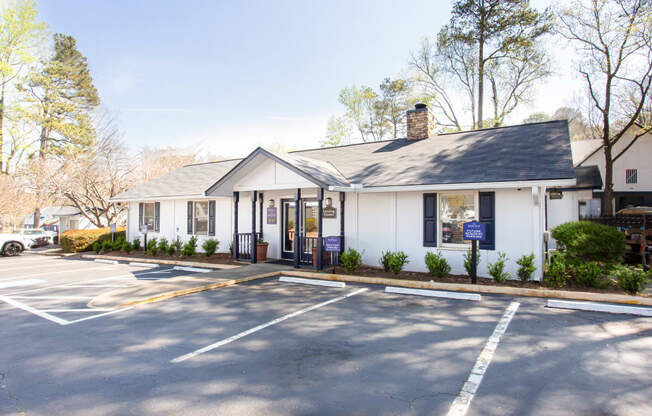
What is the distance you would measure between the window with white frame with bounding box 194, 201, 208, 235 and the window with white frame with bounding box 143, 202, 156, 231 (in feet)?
9.32

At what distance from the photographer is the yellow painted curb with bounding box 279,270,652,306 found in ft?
21.9

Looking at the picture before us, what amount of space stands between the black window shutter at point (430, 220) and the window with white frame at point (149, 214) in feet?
41.2

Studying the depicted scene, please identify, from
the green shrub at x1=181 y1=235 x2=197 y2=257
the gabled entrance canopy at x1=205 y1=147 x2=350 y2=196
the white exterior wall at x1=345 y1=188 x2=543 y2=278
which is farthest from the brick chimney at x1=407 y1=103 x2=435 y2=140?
the green shrub at x1=181 y1=235 x2=197 y2=257

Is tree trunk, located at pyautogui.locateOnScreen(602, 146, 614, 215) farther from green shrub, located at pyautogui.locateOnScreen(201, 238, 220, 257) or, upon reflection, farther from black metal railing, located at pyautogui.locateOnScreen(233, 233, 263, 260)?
green shrub, located at pyautogui.locateOnScreen(201, 238, 220, 257)

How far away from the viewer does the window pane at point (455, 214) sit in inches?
377

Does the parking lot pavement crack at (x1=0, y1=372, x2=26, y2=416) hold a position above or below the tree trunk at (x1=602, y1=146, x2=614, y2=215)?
below

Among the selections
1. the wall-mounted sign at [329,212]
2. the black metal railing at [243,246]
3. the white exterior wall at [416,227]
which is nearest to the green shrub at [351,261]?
the white exterior wall at [416,227]

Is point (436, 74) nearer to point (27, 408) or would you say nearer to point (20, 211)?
point (27, 408)

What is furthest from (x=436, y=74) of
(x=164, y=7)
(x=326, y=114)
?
(x=164, y=7)

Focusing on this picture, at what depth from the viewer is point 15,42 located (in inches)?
928

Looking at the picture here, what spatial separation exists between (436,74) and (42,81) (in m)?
27.5

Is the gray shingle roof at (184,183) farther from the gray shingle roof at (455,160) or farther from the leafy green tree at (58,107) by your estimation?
the leafy green tree at (58,107)

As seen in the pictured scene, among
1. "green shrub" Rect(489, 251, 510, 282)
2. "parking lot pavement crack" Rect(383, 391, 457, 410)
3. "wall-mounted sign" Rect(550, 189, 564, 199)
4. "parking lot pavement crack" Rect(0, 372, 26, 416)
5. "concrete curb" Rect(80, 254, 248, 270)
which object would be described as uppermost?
"wall-mounted sign" Rect(550, 189, 564, 199)

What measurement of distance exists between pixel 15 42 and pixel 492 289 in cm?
3150
